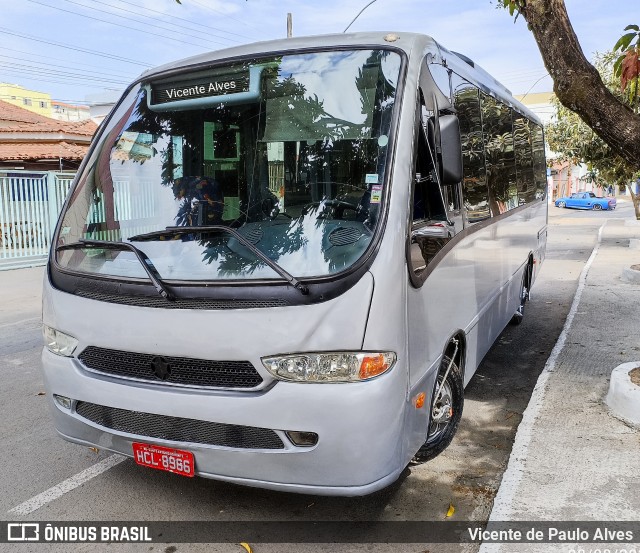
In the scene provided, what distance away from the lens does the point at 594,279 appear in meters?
10.7

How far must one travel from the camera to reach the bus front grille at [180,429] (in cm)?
276

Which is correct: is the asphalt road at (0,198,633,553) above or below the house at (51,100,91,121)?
below

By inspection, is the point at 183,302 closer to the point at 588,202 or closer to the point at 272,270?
the point at 272,270

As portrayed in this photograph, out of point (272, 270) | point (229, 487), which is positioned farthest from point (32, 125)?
point (272, 270)

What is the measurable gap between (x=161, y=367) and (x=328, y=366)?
0.83 meters

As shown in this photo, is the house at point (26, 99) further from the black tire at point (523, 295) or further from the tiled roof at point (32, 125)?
the black tire at point (523, 295)

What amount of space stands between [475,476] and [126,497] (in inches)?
83.8

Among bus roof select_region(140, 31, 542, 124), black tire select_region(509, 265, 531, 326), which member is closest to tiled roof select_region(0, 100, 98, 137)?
black tire select_region(509, 265, 531, 326)

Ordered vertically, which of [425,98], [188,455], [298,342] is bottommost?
[188,455]

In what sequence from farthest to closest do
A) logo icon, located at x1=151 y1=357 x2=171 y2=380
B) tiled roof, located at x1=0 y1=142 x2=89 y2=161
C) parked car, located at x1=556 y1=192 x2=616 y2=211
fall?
parked car, located at x1=556 y1=192 x2=616 y2=211
tiled roof, located at x1=0 y1=142 x2=89 y2=161
logo icon, located at x1=151 y1=357 x2=171 y2=380

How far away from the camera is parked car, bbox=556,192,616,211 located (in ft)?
155

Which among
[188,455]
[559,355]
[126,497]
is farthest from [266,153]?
[559,355]

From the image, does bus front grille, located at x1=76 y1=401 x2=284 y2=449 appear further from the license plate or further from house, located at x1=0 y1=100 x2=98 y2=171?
house, located at x1=0 y1=100 x2=98 y2=171

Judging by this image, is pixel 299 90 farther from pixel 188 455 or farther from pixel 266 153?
pixel 188 455
